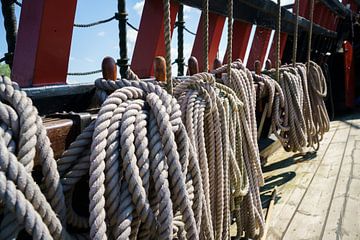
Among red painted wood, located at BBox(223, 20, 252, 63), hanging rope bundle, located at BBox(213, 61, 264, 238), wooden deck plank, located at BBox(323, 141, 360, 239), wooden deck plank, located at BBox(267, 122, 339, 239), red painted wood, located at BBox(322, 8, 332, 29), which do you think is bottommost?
wooden deck plank, located at BBox(267, 122, 339, 239)

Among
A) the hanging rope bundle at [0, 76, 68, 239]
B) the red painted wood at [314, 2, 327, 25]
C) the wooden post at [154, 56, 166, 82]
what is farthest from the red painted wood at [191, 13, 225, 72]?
the red painted wood at [314, 2, 327, 25]

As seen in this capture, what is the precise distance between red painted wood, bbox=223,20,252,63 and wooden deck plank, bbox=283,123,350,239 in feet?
4.67

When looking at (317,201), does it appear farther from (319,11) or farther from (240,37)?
(319,11)

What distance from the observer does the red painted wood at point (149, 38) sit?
241 cm

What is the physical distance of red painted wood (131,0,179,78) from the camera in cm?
241

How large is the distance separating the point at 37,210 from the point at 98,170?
133 mm

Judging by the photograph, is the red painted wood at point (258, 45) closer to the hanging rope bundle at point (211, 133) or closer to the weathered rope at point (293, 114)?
the weathered rope at point (293, 114)

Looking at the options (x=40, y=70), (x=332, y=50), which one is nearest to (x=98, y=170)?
(x=40, y=70)

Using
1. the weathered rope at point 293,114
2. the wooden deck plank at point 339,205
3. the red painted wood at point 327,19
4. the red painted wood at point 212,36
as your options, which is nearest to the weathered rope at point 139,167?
the wooden deck plank at point 339,205

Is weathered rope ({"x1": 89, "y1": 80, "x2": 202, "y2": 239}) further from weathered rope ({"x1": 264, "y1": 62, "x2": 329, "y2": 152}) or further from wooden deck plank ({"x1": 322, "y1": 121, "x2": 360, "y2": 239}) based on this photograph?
weathered rope ({"x1": 264, "y1": 62, "x2": 329, "y2": 152})

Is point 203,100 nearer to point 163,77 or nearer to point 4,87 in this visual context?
point 163,77

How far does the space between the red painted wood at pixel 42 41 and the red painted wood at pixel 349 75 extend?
479 centimetres

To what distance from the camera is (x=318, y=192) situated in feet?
8.04

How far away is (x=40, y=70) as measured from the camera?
64.8 inches
